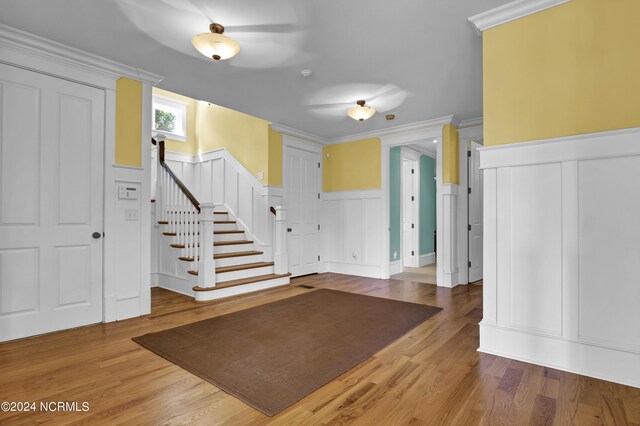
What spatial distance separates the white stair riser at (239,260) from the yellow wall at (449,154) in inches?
127

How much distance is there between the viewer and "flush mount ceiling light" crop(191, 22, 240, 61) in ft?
8.04

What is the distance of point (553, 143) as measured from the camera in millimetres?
2191

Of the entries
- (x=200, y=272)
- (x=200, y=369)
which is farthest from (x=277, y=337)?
(x=200, y=272)

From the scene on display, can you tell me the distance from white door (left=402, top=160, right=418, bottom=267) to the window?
16.0ft

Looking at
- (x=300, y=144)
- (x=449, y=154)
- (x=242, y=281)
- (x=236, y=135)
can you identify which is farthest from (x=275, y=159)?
(x=449, y=154)

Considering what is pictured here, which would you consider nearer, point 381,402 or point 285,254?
point 381,402

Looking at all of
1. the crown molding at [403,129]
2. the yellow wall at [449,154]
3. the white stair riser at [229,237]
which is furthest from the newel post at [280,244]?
the yellow wall at [449,154]

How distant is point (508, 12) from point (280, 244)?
3980 mm

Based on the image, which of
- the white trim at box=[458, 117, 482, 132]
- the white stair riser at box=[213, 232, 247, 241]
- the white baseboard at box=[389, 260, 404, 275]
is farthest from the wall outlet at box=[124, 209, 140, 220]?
the white trim at box=[458, 117, 482, 132]

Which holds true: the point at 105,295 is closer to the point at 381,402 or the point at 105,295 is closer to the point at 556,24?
the point at 381,402

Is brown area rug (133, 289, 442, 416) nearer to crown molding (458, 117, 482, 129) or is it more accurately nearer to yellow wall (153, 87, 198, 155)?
crown molding (458, 117, 482, 129)

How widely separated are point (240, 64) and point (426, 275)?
4784 mm

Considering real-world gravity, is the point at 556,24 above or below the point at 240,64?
below

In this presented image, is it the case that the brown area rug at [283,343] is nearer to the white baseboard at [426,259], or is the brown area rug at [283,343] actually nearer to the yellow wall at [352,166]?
the yellow wall at [352,166]
